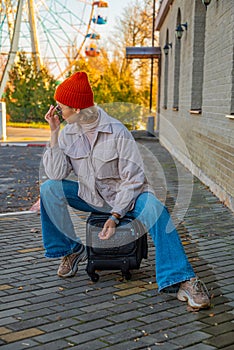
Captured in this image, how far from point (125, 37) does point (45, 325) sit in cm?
3906

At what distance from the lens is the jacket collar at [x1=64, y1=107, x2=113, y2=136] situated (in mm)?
4363

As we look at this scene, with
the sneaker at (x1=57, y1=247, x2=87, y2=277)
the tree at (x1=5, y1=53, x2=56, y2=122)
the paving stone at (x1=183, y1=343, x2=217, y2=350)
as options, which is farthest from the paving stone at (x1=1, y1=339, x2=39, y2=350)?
the tree at (x1=5, y1=53, x2=56, y2=122)

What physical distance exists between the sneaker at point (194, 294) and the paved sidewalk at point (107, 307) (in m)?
0.05

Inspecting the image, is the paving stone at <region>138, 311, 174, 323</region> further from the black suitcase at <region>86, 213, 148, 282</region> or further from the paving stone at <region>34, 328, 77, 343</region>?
the black suitcase at <region>86, 213, 148, 282</region>

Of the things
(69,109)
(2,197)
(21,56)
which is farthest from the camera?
(21,56)

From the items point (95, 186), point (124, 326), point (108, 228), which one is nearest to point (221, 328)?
point (124, 326)

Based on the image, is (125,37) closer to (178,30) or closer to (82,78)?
(178,30)

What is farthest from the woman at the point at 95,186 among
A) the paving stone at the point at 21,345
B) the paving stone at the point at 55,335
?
the paving stone at the point at 21,345

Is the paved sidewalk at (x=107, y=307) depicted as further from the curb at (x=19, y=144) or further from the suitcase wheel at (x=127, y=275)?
the curb at (x=19, y=144)

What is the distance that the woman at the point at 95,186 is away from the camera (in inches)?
160

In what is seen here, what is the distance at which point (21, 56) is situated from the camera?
33594mm

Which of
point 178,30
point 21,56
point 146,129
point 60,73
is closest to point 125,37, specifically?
point 60,73

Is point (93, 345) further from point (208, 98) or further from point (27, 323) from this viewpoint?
point (208, 98)

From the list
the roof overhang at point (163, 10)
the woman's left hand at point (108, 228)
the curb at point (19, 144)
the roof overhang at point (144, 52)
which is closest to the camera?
the woman's left hand at point (108, 228)
